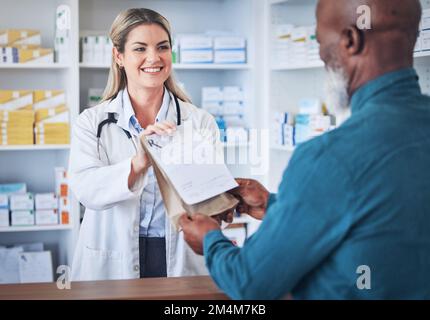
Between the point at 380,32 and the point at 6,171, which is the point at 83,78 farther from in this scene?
the point at 380,32

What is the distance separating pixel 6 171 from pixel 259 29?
1.33 meters

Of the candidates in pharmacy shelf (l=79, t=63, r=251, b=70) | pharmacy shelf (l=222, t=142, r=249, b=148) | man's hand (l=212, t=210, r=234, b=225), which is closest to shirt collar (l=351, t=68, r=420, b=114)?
man's hand (l=212, t=210, r=234, b=225)

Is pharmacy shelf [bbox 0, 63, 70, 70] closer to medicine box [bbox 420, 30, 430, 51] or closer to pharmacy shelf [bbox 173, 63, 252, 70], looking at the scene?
pharmacy shelf [bbox 173, 63, 252, 70]

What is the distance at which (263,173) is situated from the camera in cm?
297

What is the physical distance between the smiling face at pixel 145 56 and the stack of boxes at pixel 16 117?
3.81ft

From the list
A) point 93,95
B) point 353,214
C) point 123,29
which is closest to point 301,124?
point 93,95

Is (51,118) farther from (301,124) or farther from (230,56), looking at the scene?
(301,124)

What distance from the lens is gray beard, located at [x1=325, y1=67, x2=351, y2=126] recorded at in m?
1.10

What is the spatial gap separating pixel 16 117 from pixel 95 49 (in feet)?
1.47

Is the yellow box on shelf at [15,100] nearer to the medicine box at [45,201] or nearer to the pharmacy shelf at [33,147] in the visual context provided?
the pharmacy shelf at [33,147]

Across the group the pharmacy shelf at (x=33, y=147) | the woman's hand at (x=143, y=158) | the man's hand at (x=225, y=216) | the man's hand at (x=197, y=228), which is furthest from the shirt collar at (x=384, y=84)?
the pharmacy shelf at (x=33, y=147)

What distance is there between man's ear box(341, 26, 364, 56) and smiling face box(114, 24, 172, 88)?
2.51ft

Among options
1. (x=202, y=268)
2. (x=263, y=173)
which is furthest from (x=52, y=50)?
(x=202, y=268)

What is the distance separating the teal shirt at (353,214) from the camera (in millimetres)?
958
